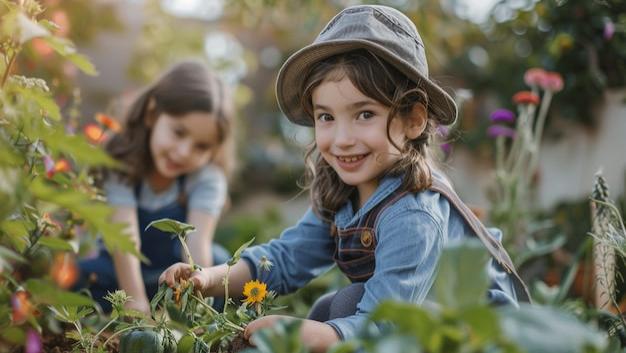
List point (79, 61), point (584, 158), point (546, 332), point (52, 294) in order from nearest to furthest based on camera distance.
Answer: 1. point (546, 332)
2. point (52, 294)
3. point (79, 61)
4. point (584, 158)

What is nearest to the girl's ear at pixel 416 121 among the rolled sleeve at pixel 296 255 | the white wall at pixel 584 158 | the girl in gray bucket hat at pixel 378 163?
the girl in gray bucket hat at pixel 378 163

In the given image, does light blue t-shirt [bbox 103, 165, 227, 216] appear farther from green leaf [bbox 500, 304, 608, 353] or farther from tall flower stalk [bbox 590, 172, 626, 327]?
green leaf [bbox 500, 304, 608, 353]

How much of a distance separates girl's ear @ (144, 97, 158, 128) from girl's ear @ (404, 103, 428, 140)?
1419 mm

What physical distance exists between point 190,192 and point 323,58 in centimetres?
136

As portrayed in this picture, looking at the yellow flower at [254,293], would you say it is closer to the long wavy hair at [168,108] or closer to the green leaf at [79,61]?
the green leaf at [79,61]

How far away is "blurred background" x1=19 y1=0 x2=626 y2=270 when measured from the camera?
111 inches

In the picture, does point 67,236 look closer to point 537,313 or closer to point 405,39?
point 405,39

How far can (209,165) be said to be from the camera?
111 inches

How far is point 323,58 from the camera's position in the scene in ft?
5.00

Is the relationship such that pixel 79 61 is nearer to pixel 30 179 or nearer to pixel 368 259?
pixel 30 179

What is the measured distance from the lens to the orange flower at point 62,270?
1.90 metres

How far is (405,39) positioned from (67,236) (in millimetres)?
1152

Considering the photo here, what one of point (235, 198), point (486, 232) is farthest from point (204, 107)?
point (235, 198)

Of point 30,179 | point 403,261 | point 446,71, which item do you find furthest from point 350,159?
point 446,71
